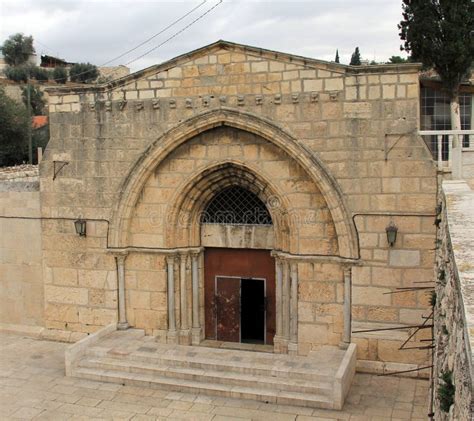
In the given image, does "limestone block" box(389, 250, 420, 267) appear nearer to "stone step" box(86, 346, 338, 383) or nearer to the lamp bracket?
"stone step" box(86, 346, 338, 383)

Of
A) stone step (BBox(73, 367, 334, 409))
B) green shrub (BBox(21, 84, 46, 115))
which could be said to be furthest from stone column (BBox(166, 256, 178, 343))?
green shrub (BBox(21, 84, 46, 115))

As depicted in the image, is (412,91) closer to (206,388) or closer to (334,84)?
(334,84)

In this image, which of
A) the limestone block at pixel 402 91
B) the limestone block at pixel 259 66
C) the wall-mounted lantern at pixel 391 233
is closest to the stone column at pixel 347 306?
the wall-mounted lantern at pixel 391 233

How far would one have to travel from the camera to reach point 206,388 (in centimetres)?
978

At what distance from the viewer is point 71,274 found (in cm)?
1224

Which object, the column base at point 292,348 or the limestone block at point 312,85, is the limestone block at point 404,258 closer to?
the column base at point 292,348

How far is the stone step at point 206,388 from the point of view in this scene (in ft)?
30.3

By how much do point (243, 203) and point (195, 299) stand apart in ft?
7.20

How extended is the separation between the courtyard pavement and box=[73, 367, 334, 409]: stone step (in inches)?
3.8

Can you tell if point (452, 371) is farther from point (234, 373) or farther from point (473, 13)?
point (473, 13)

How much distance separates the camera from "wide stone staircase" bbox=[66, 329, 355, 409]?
9.38 metres

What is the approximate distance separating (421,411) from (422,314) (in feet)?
A: 5.72

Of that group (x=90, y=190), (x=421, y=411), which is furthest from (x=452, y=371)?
(x=90, y=190)

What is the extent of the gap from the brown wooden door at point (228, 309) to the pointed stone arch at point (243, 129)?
7.06 feet
